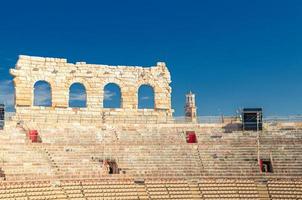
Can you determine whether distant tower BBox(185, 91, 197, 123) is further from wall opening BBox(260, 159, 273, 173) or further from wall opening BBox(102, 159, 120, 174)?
wall opening BBox(102, 159, 120, 174)

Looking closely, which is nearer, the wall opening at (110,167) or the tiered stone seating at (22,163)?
the tiered stone seating at (22,163)

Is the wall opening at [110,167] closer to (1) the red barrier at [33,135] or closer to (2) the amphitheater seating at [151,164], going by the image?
(2) the amphitheater seating at [151,164]

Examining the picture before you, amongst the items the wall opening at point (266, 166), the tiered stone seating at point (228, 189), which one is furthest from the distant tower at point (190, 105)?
the tiered stone seating at point (228, 189)

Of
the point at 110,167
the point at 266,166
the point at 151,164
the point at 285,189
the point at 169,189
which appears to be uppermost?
the point at 151,164

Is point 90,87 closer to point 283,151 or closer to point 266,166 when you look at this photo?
point 266,166

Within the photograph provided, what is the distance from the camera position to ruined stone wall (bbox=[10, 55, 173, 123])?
46188 millimetres

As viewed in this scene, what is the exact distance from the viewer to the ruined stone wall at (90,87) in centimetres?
4619

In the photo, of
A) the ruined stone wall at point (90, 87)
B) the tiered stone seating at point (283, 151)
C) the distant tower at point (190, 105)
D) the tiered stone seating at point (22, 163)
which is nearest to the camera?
the tiered stone seating at point (22, 163)

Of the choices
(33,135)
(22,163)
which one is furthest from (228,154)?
(22,163)

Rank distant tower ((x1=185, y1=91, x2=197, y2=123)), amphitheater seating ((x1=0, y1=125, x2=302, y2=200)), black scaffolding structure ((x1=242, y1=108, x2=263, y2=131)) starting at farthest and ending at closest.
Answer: distant tower ((x1=185, y1=91, x2=197, y2=123)) < black scaffolding structure ((x1=242, y1=108, x2=263, y2=131)) < amphitheater seating ((x1=0, y1=125, x2=302, y2=200))

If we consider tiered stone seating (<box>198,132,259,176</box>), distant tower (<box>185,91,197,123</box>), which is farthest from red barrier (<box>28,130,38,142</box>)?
distant tower (<box>185,91,197,123</box>)

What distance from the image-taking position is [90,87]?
48281 millimetres

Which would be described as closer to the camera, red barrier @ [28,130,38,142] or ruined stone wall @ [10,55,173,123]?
red barrier @ [28,130,38,142]

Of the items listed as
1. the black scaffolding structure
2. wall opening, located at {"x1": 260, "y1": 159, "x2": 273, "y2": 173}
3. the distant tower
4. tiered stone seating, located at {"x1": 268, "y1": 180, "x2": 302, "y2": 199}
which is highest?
the distant tower
